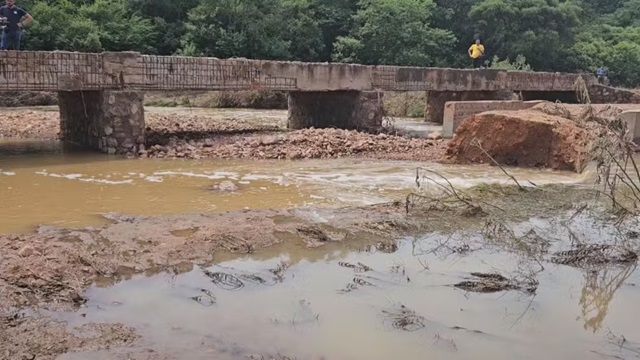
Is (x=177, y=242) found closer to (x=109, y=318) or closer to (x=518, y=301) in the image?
(x=109, y=318)

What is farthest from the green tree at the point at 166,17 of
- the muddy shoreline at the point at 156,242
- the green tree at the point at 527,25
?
the muddy shoreline at the point at 156,242

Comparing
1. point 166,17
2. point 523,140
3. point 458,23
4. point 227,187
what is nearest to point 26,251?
point 227,187

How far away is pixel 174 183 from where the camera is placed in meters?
9.48

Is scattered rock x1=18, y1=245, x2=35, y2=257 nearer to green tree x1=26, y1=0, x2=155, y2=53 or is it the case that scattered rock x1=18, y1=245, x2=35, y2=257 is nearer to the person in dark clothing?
the person in dark clothing

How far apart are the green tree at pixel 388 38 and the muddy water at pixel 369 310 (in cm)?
3008

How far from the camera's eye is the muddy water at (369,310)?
385 centimetres

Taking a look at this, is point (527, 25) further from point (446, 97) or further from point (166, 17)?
point (166, 17)

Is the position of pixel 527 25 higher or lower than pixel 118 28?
higher

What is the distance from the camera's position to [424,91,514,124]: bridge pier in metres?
21.7

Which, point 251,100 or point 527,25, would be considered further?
point 527,25

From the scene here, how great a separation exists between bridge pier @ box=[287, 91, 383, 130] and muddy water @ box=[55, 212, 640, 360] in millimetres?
11277

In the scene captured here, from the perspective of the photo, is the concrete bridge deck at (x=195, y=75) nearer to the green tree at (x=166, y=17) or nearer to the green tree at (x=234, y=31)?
the green tree at (x=234, y=31)

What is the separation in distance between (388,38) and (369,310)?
1270 inches

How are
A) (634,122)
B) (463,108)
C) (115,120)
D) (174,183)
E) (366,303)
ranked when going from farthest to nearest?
1. (463,108)
2. (634,122)
3. (115,120)
4. (174,183)
5. (366,303)
